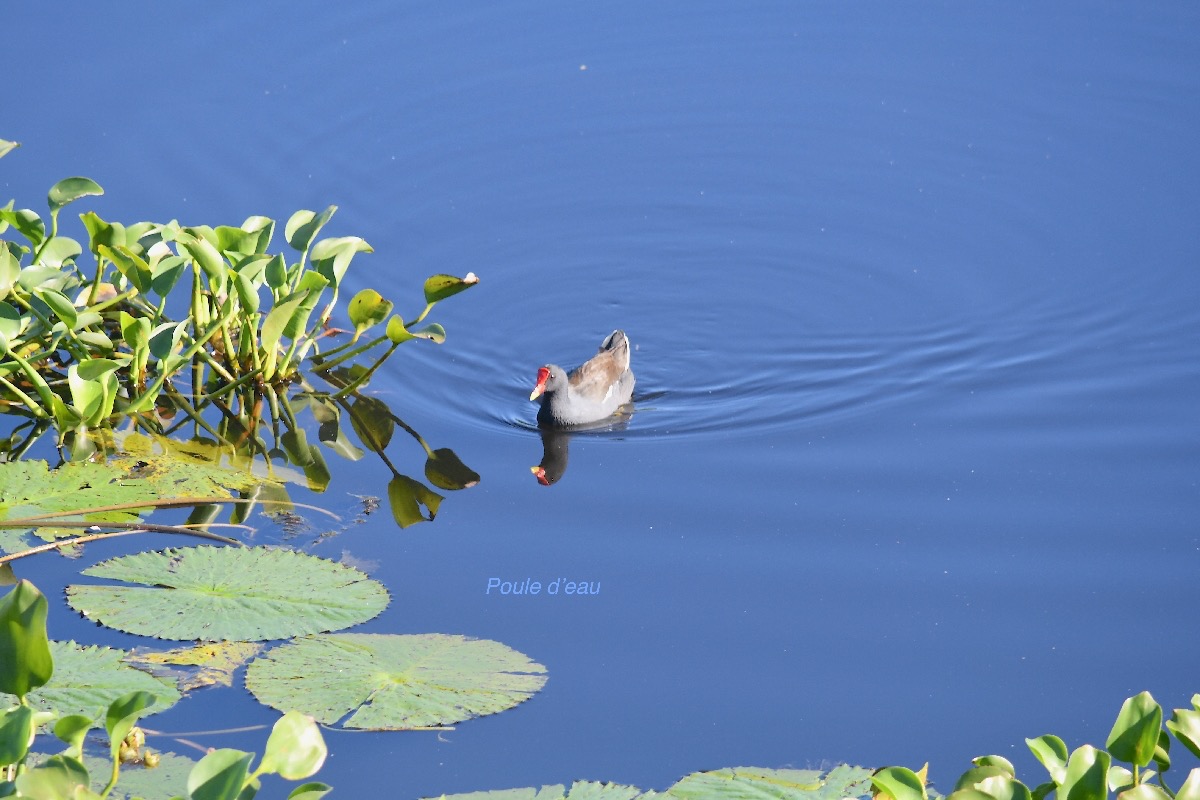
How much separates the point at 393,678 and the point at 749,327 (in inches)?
137

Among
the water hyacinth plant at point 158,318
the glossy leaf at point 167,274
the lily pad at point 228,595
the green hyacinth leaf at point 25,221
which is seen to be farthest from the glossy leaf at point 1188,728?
the green hyacinth leaf at point 25,221

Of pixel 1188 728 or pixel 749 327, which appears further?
pixel 749 327

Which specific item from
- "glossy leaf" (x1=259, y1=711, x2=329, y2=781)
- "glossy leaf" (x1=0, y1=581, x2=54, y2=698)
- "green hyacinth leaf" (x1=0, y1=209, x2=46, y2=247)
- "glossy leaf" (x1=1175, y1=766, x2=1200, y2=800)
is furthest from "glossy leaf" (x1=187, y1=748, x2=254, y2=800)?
"green hyacinth leaf" (x1=0, y1=209, x2=46, y2=247)

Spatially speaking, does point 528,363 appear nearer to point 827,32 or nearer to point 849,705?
point 849,705

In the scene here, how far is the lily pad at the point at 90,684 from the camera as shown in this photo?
4.04 meters

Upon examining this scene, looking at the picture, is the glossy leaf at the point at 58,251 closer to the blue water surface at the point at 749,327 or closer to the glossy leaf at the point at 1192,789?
the blue water surface at the point at 749,327

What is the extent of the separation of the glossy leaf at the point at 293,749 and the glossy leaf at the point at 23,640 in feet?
1.87

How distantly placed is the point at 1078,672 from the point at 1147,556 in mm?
832

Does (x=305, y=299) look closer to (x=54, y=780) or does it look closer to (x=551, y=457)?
(x=551, y=457)

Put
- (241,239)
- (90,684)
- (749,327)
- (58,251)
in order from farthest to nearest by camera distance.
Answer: (749,327), (58,251), (241,239), (90,684)

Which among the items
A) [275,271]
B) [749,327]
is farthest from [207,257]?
[749,327]

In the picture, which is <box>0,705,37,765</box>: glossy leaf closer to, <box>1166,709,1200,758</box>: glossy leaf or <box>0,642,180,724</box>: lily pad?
<box>0,642,180,724</box>: lily pad

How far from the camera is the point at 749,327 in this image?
7223 mm

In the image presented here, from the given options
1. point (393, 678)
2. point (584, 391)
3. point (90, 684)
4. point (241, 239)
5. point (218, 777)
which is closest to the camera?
point (218, 777)
